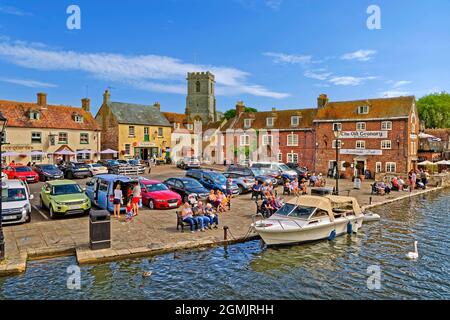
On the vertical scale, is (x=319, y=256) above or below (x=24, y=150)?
below

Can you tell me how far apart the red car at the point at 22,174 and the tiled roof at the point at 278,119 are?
30635 millimetres

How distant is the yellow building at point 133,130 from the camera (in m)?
49.3

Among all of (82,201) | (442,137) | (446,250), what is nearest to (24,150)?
(82,201)

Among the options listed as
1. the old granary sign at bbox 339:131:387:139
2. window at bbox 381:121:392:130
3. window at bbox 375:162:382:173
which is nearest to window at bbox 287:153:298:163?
the old granary sign at bbox 339:131:387:139

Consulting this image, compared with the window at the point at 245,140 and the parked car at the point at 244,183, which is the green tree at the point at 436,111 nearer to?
the window at the point at 245,140

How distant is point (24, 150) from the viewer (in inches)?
1532

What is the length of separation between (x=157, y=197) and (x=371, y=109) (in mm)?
32163

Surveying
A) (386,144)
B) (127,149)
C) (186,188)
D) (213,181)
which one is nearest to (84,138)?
(127,149)

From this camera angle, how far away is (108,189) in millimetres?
17641

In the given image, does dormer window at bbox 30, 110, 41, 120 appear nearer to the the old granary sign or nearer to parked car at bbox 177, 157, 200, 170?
parked car at bbox 177, 157, 200, 170

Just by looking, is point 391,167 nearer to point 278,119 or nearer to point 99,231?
point 278,119

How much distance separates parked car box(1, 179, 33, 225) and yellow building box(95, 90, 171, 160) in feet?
110

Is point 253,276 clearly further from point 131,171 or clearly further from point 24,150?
point 24,150

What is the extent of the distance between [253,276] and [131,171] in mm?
27566
